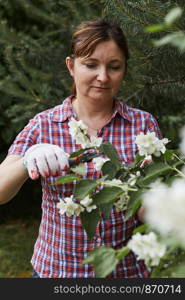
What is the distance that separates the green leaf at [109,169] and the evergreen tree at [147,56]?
47 cm

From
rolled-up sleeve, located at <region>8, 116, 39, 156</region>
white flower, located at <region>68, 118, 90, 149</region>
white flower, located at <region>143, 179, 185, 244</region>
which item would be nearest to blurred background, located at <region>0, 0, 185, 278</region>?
white flower, located at <region>68, 118, 90, 149</region>

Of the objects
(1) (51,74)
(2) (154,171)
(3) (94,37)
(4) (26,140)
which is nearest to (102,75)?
(3) (94,37)

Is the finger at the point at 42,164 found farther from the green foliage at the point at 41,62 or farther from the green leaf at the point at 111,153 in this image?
the green foliage at the point at 41,62

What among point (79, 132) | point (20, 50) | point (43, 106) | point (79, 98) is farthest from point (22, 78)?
point (79, 132)

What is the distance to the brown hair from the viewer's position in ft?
4.46

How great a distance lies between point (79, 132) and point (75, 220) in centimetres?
46

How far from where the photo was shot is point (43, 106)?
2.70 metres

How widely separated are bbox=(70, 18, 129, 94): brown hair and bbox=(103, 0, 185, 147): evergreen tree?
14 cm

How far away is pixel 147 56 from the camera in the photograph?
73.4 inches

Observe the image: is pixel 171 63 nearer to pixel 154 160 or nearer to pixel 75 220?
pixel 75 220

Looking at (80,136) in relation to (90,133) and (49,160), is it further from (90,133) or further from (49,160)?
(90,133)

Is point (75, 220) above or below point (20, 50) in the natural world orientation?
below

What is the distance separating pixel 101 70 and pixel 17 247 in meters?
2.49

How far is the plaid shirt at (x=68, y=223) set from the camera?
1.37 metres
